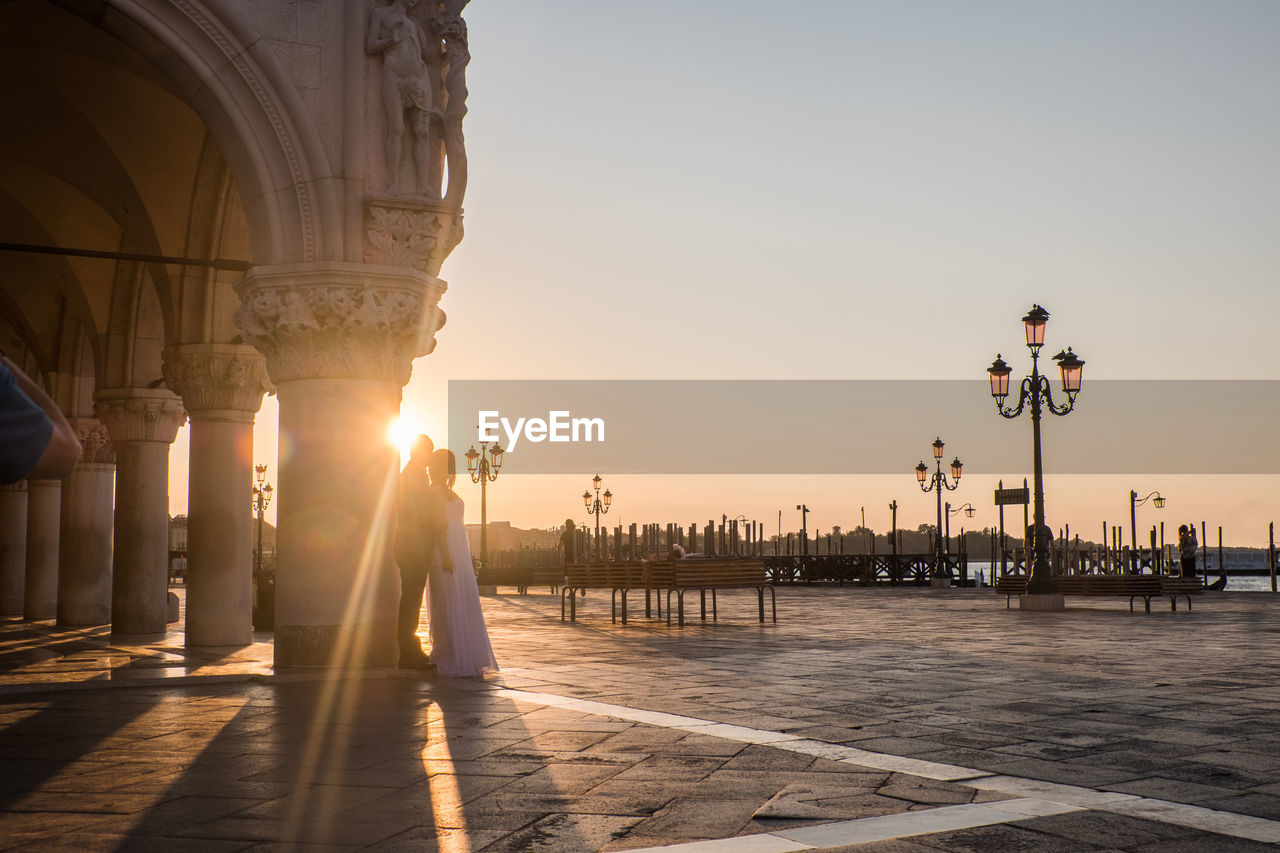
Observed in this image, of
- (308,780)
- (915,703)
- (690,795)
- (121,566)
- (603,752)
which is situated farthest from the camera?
(121,566)

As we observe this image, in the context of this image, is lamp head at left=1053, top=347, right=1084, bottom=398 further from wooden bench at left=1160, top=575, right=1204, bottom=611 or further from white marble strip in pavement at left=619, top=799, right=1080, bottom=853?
white marble strip in pavement at left=619, top=799, right=1080, bottom=853

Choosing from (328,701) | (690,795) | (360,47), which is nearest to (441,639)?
(328,701)

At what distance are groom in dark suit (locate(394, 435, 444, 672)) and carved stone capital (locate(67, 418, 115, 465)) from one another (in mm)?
9356

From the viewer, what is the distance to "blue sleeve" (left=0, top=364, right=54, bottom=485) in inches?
62.7

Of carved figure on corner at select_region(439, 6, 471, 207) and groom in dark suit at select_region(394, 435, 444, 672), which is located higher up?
carved figure on corner at select_region(439, 6, 471, 207)

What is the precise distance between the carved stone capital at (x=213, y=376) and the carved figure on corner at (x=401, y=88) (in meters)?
4.42

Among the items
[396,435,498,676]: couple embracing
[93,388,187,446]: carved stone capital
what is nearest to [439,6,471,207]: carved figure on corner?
[396,435,498,676]: couple embracing

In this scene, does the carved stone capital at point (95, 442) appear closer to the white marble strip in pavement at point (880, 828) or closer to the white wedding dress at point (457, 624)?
the white wedding dress at point (457, 624)

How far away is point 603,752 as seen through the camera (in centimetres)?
500

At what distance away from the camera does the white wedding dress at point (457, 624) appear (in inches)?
340

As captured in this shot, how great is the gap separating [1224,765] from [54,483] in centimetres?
1734

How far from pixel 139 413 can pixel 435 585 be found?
7.12m

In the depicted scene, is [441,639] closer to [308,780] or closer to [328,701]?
[328,701]

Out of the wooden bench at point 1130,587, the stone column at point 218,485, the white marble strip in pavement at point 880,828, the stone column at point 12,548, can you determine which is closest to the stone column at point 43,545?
the stone column at point 12,548
